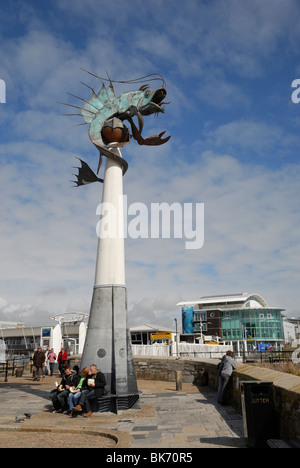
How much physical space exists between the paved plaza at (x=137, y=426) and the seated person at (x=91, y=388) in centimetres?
32

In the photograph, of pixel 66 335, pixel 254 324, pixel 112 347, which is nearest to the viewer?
pixel 112 347

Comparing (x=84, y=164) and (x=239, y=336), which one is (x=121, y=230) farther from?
(x=239, y=336)

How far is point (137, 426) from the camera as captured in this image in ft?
26.7

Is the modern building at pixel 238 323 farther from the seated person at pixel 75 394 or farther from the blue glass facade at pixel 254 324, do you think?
the seated person at pixel 75 394

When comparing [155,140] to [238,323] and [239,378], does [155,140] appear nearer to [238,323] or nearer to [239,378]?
[239,378]

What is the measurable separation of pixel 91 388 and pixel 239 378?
3.70 meters

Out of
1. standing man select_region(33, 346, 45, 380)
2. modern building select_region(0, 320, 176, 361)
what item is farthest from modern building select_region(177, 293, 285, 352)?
standing man select_region(33, 346, 45, 380)

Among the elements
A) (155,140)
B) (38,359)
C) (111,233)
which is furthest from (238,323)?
(111,233)

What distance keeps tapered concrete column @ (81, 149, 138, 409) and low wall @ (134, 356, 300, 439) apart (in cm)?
304

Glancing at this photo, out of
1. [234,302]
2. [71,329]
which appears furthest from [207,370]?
[234,302]

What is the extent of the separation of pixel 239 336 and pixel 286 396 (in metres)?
82.1

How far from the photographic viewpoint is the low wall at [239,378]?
5.73 metres

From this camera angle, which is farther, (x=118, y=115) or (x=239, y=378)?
(x=118, y=115)

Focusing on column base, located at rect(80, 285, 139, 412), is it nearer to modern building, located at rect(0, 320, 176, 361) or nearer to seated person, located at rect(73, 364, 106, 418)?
seated person, located at rect(73, 364, 106, 418)
